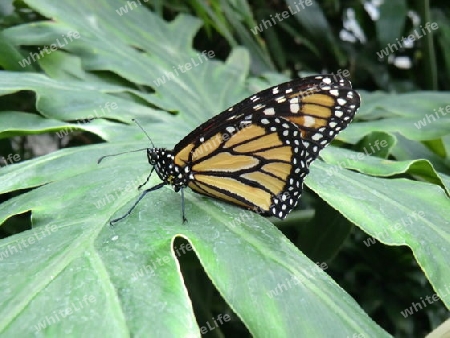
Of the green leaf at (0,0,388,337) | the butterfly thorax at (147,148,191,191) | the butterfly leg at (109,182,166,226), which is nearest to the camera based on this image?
the green leaf at (0,0,388,337)

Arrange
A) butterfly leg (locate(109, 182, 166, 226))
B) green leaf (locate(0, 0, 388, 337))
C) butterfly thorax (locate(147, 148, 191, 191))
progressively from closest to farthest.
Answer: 1. green leaf (locate(0, 0, 388, 337))
2. butterfly leg (locate(109, 182, 166, 226))
3. butterfly thorax (locate(147, 148, 191, 191))

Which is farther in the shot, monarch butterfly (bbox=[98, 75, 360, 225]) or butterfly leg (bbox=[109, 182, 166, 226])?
monarch butterfly (bbox=[98, 75, 360, 225])

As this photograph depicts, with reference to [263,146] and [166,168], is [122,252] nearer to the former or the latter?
[166,168]

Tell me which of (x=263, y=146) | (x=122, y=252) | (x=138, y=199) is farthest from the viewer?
(x=263, y=146)

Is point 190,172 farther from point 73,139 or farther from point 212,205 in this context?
point 73,139

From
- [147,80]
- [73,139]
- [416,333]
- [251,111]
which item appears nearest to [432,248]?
[251,111]

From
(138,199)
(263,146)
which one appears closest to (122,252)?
(138,199)

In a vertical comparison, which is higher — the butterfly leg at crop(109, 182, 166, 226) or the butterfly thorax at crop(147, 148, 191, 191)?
the butterfly thorax at crop(147, 148, 191, 191)
